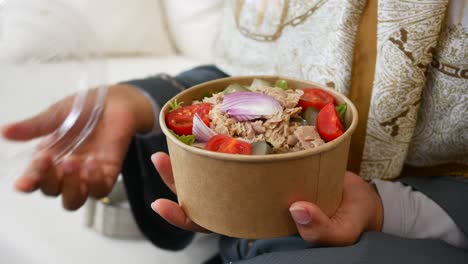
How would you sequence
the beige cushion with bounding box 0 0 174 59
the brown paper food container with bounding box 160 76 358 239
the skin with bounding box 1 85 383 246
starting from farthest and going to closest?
the beige cushion with bounding box 0 0 174 59, the skin with bounding box 1 85 383 246, the brown paper food container with bounding box 160 76 358 239

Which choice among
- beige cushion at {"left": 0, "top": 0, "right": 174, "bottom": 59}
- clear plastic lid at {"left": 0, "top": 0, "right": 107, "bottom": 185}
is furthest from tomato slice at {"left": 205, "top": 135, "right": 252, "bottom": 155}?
beige cushion at {"left": 0, "top": 0, "right": 174, "bottom": 59}

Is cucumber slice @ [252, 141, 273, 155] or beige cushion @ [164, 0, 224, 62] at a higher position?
cucumber slice @ [252, 141, 273, 155]

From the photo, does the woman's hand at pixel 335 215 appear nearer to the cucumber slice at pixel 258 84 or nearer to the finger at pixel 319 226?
the finger at pixel 319 226

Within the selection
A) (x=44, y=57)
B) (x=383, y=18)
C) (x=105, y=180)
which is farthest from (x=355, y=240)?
(x=44, y=57)

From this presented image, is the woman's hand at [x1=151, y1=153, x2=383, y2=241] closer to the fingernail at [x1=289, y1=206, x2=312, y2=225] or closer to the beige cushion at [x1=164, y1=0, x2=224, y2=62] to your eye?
the fingernail at [x1=289, y1=206, x2=312, y2=225]

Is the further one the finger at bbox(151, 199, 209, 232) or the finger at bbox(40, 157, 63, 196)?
the finger at bbox(40, 157, 63, 196)

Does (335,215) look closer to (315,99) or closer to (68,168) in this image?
(315,99)

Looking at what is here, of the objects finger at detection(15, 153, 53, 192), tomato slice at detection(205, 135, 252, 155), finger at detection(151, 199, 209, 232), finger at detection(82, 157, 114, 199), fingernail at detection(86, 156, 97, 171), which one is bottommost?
finger at detection(82, 157, 114, 199)

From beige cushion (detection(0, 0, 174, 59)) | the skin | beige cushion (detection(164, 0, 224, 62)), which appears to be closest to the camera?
the skin
